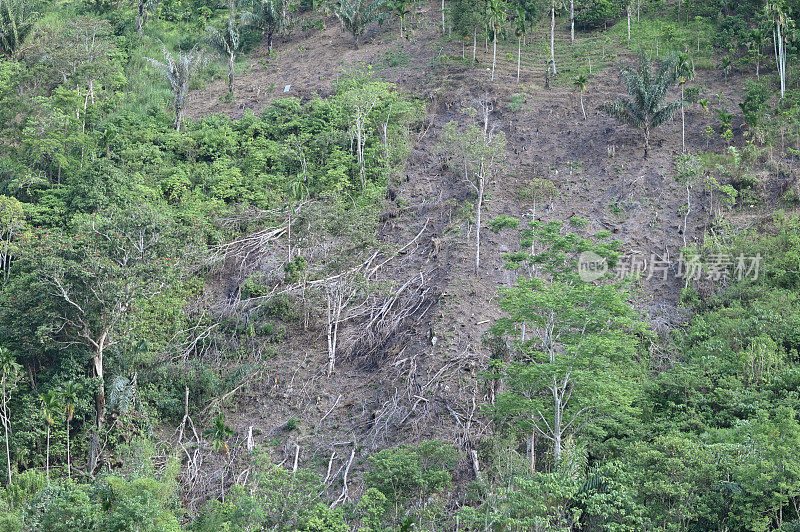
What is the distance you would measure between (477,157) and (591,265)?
7.07 metres

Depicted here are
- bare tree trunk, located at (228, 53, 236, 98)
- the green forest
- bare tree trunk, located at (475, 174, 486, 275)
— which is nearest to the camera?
the green forest

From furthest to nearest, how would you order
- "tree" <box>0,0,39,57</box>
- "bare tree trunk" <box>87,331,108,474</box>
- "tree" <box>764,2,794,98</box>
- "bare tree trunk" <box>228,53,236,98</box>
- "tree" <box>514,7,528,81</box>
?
"tree" <box>0,0,39,57</box> → "bare tree trunk" <box>228,53,236,98</box> → "tree" <box>514,7,528,81</box> → "tree" <box>764,2,794,98</box> → "bare tree trunk" <box>87,331,108,474</box>

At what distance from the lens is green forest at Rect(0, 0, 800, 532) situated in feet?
80.0

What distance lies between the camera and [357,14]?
4784 cm

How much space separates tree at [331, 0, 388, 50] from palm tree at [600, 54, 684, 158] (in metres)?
15.6

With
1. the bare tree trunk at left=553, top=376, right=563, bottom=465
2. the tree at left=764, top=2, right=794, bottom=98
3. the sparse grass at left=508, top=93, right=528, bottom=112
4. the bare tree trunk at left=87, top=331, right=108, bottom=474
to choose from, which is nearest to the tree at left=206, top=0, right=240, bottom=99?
the sparse grass at left=508, top=93, right=528, bottom=112

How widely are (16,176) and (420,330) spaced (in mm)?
19480

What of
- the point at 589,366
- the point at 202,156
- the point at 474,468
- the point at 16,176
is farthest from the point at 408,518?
the point at 16,176

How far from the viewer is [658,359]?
99.8 ft

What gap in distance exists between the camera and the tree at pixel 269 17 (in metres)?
48.9

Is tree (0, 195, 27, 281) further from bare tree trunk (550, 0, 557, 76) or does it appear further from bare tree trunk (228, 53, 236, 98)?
bare tree trunk (550, 0, 557, 76)

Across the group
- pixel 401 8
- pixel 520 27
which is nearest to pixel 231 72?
pixel 401 8

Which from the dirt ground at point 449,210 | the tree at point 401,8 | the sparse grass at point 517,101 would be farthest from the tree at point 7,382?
the tree at point 401,8

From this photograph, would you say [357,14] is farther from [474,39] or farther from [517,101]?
[517,101]
